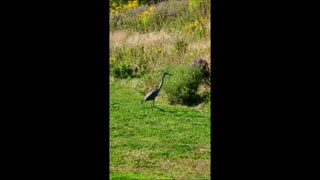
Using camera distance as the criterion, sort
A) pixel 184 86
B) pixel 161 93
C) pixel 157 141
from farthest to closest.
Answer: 1. pixel 161 93
2. pixel 184 86
3. pixel 157 141

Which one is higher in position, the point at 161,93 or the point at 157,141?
the point at 161,93

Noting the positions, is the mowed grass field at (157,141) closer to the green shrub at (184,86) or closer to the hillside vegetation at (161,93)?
the hillside vegetation at (161,93)

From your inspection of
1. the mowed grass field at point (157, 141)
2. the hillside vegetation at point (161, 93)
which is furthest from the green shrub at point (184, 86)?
the mowed grass field at point (157, 141)

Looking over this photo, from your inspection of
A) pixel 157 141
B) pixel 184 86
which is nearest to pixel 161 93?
pixel 184 86

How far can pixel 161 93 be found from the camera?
949 centimetres

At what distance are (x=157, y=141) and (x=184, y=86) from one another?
219 cm

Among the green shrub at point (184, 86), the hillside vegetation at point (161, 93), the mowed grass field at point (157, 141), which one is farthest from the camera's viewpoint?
the green shrub at point (184, 86)

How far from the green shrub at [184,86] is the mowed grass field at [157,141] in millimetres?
235

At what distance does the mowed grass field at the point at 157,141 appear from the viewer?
546cm

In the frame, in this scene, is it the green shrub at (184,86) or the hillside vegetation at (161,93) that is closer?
the hillside vegetation at (161,93)

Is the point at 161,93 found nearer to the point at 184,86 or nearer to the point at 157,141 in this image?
the point at 184,86

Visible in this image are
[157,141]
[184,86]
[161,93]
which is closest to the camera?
[157,141]
